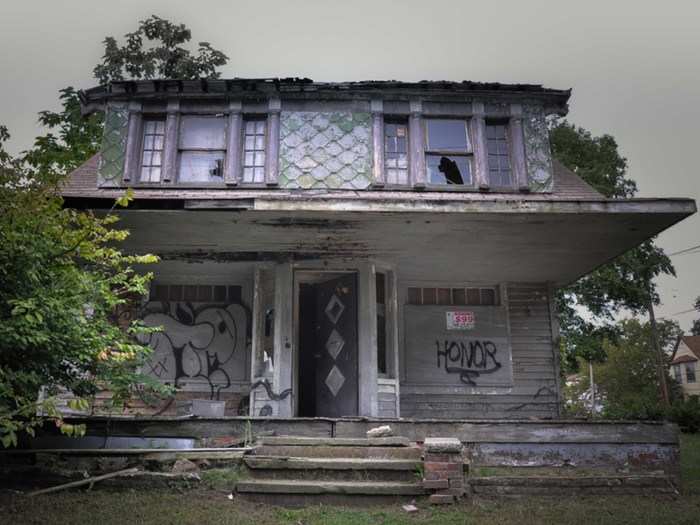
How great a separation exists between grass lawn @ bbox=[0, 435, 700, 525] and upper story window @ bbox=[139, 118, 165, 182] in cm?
550

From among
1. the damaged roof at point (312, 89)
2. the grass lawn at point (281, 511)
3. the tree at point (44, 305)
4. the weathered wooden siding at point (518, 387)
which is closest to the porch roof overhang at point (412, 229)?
the weathered wooden siding at point (518, 387)

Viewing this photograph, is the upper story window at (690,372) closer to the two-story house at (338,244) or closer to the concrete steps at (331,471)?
the two-story house at (338,244)

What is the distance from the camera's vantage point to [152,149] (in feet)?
33.0

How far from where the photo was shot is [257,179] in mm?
9867

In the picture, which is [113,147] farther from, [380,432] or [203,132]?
[380,432]

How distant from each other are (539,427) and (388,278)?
3.66m

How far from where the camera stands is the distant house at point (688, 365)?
4517cm

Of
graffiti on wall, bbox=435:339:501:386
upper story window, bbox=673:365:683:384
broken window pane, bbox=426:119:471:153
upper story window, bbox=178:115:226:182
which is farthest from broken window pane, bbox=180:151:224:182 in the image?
upper story window, bbox=673:365:683:384

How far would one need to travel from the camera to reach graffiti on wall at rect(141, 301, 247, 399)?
33.3 ft

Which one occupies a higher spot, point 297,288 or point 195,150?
point 195,150

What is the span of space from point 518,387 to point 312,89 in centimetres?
639

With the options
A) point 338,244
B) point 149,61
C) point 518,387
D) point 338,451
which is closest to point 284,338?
point 338,244

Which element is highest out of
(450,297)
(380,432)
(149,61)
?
(149,61)

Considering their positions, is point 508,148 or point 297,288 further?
point 508,148
